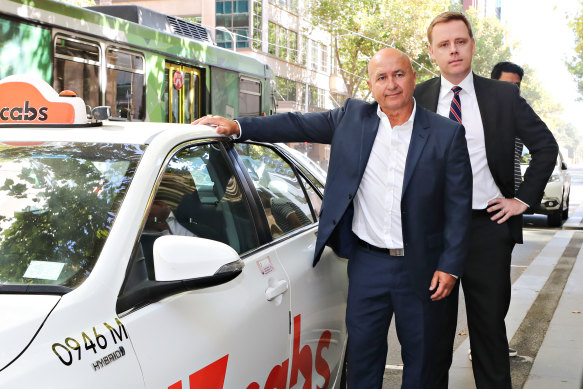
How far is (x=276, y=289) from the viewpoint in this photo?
293 cm

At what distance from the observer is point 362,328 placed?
3.39 m

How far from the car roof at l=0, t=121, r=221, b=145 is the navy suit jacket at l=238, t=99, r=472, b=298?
0.56 meters

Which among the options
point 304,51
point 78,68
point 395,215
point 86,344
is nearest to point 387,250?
point 395,215

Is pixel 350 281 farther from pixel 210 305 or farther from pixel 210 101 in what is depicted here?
pixel 210 101

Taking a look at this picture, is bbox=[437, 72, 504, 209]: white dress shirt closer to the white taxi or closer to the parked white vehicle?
the white taxi

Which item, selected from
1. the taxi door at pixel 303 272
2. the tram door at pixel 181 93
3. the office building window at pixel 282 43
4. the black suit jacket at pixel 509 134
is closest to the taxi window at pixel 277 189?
the taxi door at pixel 303 272

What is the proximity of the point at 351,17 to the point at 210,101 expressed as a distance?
29.1 meters

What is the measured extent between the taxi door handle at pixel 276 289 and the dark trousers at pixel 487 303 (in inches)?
43.0

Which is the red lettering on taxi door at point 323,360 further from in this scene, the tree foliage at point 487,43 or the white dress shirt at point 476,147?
the tree foliage at point 487,43

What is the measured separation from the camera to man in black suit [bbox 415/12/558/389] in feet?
12.6

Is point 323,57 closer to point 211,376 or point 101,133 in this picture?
point 101,133

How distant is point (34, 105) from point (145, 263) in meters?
1.03

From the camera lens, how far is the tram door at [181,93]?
40.4 feet

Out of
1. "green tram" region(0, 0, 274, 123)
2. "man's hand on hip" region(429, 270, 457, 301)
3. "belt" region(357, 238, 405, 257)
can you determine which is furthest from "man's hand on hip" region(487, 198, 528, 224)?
"green tram" region(0, 0, 274, 123)
